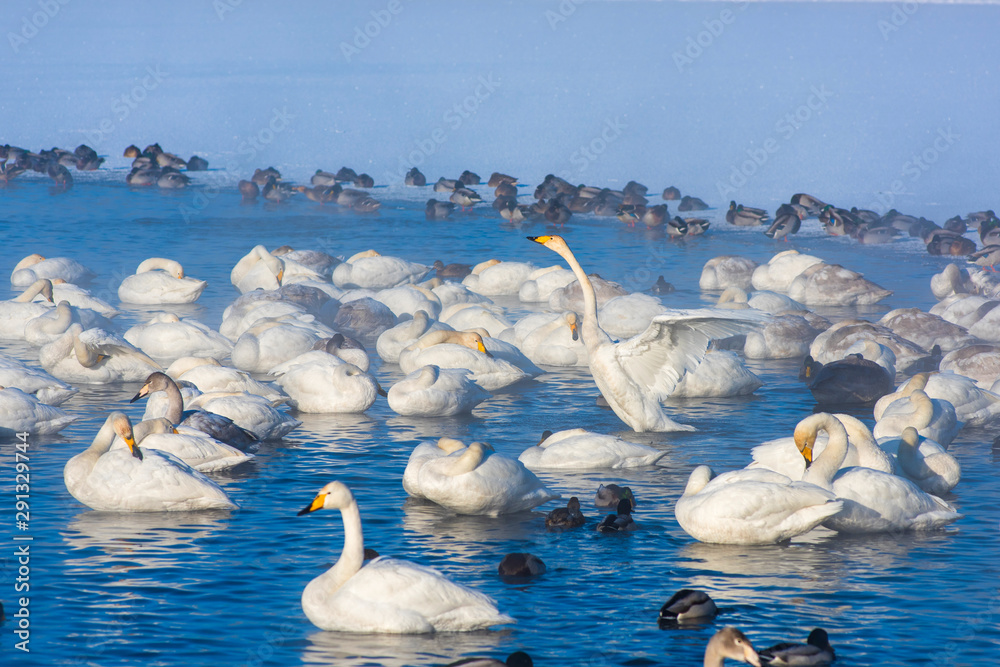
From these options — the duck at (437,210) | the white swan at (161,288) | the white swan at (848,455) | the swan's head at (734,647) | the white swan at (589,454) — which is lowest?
the swan's head at (734,647)

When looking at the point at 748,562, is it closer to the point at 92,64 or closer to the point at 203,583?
the point at 203,583

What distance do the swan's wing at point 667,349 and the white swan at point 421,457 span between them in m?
2.73

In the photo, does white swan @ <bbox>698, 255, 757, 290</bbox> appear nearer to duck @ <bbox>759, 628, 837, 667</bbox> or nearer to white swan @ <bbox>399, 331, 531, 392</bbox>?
white swan @ <bbox>399, 331, 531, 392</bbox>

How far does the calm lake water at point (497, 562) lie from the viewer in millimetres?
7855

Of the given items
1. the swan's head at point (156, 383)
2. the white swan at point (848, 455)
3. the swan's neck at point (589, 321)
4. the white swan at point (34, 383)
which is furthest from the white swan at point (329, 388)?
the white swan at point (848, 455)

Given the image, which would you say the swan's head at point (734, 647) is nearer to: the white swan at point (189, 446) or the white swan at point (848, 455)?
the white swan at point (848, 455)

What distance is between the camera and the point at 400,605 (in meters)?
7.98

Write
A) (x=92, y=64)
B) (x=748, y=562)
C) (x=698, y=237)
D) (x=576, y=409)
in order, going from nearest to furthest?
(x=748, y=562)
(x=576, y=409)
(x=698, y=237)
(x=92, y=64)

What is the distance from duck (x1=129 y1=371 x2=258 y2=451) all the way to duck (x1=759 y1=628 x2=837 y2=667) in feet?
22.0

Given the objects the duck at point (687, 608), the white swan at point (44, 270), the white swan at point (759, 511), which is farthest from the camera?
the white swan at point (44, 270)

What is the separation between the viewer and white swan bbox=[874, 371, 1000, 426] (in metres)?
13.4

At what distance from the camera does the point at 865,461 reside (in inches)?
429

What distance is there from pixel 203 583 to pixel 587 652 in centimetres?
304

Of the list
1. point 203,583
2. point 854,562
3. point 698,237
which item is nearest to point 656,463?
point 854,562
